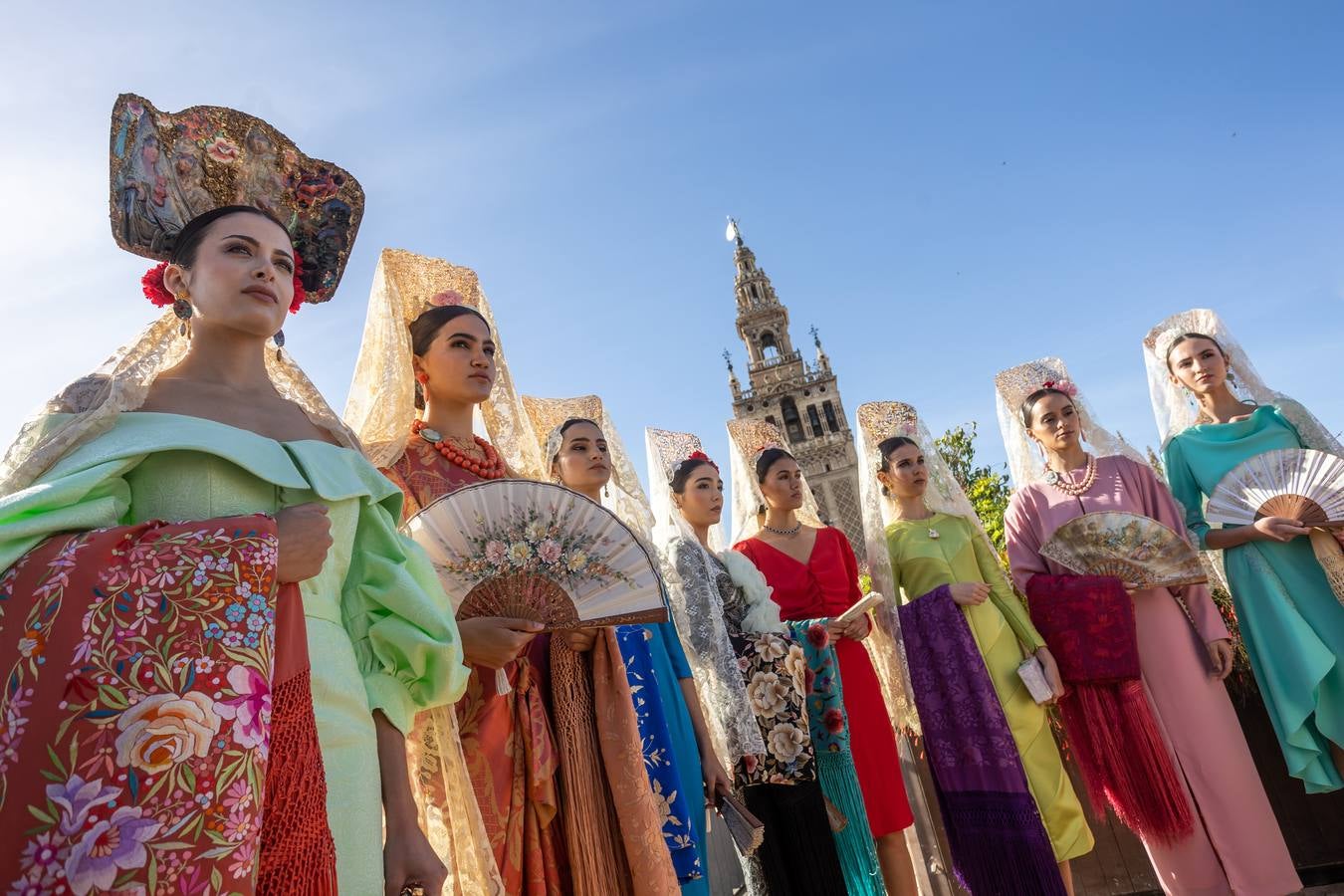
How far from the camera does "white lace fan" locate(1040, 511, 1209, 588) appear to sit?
440cm

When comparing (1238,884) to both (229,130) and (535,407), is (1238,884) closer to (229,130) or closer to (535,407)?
(535,407)

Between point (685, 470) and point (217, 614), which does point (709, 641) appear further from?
point (217, 614)

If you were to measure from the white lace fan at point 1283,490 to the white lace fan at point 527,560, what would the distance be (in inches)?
137

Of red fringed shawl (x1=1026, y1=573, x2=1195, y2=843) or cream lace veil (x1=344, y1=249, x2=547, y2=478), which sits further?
red fringed shawl (x1=1026, y1=573, x2=1195, y2=843)

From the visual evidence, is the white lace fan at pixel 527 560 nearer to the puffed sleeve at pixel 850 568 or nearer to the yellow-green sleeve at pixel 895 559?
the puffed sleeve at pixel 850 568

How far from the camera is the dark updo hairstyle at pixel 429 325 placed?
341 cm

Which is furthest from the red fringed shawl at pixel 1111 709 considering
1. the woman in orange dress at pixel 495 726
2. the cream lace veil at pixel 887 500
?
the woman in orange dress at pixel 495 726

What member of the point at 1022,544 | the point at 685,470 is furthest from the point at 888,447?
the point at 685,470

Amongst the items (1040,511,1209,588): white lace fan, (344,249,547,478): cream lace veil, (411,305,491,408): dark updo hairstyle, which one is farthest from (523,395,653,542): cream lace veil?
(1040,511,1209,588): white lace fan

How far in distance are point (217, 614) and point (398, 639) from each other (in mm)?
497

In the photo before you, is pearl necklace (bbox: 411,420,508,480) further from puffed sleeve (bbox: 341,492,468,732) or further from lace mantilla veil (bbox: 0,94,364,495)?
puffed sleeve (bbox: 341,492,468,732)

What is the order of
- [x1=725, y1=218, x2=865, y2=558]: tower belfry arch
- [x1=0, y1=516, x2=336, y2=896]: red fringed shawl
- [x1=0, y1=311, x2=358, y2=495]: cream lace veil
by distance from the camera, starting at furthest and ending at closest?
[x1=725, y1=218, x2=865, y2=558]: tower belfry arch, [x1=0, y1=311, x2=358, y2=495]: cream lace veil, [x1=0, y1=516, x2=336, y2=896]: red fringed shawl

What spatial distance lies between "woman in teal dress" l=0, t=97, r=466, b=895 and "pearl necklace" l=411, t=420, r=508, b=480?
2.34ft

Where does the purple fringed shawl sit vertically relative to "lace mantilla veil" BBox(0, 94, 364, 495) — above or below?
below
